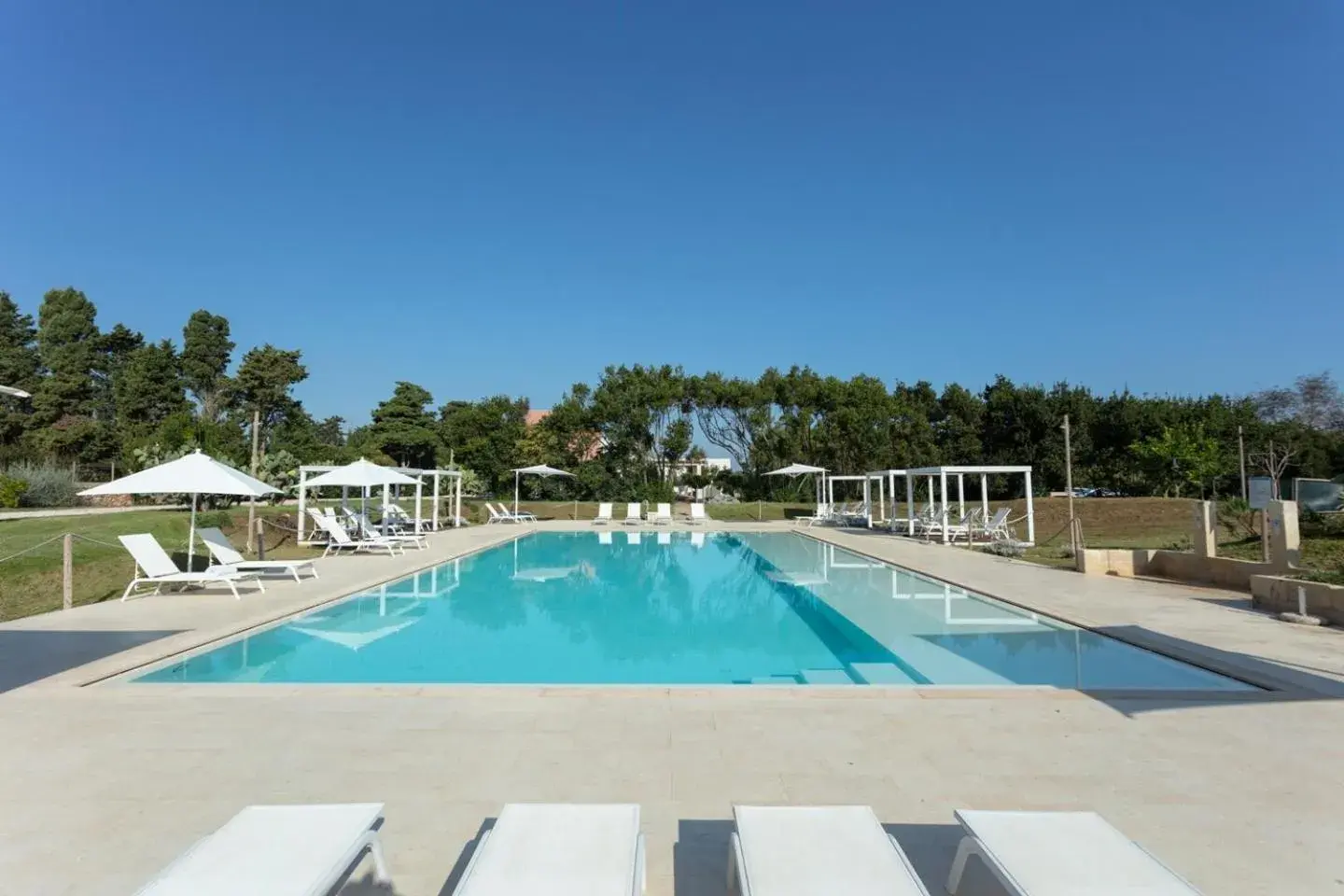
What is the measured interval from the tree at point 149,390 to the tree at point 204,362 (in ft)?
7.08

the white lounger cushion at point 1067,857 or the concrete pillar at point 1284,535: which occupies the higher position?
the concrete pillar at point 1284,535

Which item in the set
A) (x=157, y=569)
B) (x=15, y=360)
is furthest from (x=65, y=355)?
(x=157, y=569)

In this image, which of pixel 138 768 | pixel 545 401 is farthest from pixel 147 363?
pixel 138 768

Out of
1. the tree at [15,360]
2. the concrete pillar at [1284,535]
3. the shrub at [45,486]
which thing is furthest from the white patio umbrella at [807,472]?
the tree at [15,360]

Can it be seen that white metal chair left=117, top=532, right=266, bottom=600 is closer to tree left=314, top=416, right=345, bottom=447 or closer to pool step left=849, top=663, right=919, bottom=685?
pool step left=849, top=663, right=919, bottom=685

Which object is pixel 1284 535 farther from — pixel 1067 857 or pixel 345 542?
pixel 345 542

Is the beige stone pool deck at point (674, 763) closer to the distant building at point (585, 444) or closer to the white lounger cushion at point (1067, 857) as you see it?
the white lounger cushion at point (1067, 857)

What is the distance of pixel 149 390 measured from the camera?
114 feet

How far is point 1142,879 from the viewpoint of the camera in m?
1.83

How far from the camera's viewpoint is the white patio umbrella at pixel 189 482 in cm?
789

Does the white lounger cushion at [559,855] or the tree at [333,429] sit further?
the tree at [333,429]

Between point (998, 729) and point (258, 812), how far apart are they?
348 centimetres

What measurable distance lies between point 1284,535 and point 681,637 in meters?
7.06

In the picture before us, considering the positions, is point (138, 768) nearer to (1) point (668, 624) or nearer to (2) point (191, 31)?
(1) point (668, 624)
